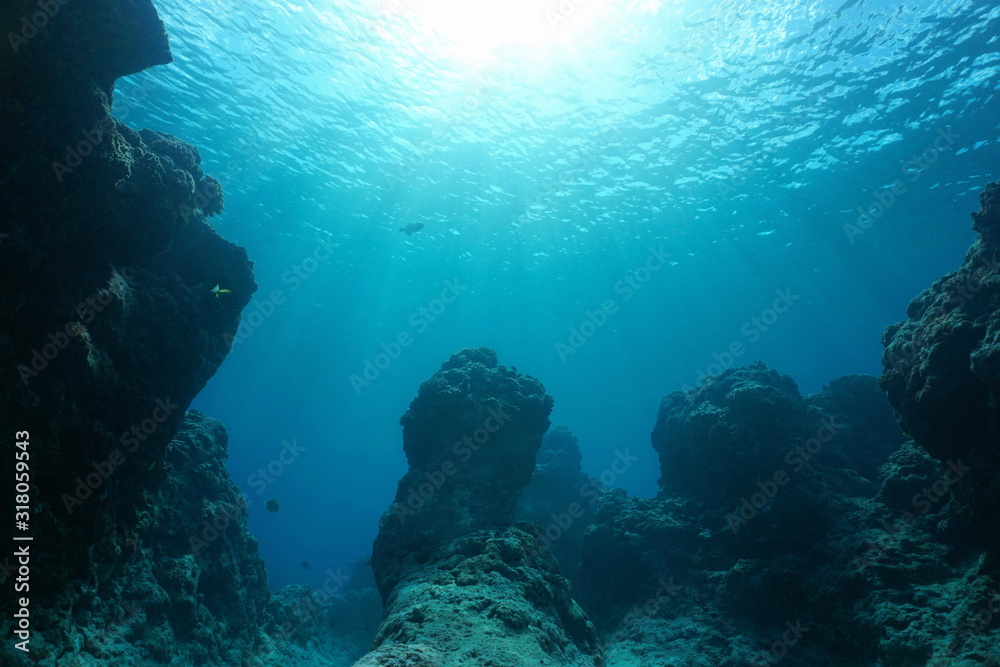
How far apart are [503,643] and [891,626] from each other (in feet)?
20.8

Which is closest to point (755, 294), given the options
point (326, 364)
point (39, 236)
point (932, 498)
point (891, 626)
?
point (932, 498)

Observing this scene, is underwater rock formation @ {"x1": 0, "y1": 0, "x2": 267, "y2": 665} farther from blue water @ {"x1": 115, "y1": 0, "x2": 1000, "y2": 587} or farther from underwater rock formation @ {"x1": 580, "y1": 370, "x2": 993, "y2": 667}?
blue water @ {"x1": 115, "y1": 0, "x2": 1000, "y2": 587}

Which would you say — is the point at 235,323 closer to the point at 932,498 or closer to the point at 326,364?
the point at 932,498

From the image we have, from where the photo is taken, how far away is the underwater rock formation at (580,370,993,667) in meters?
7.36

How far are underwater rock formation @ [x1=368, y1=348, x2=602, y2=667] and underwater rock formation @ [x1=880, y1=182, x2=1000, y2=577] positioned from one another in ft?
21.8
